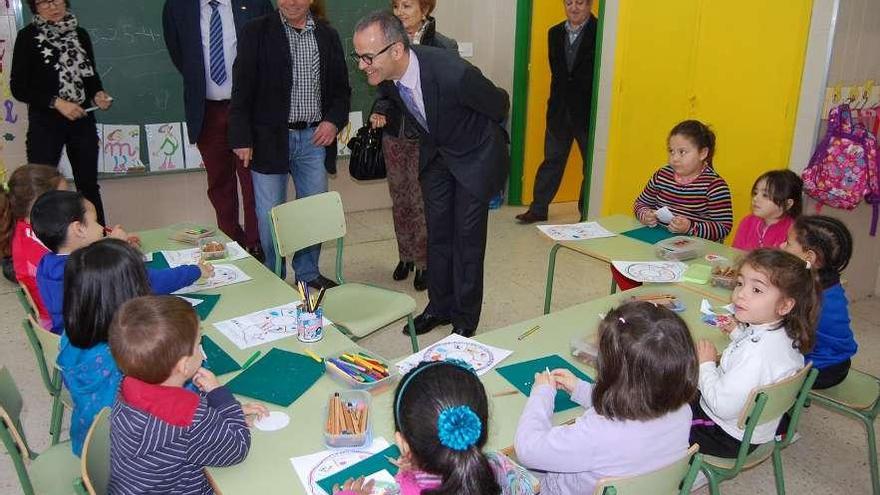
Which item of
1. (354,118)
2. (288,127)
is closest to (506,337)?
(288,127)

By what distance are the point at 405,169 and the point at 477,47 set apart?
7.03ft

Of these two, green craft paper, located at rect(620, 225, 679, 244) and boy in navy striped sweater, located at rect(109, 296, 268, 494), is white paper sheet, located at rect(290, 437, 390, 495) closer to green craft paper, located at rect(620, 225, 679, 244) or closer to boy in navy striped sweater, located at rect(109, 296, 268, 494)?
boy in navy striped sweater, located at rect(109, 296, 268, 494)

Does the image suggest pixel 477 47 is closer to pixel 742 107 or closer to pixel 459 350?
pixel 742 107

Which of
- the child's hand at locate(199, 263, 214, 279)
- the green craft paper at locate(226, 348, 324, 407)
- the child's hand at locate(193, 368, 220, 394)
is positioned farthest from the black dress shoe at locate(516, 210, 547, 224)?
the child's hand at locate(193, 368, 220, 394)

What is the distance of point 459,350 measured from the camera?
1959mm

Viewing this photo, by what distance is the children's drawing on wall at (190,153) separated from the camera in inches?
185

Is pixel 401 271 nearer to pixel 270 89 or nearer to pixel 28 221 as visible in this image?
pixel 270 89

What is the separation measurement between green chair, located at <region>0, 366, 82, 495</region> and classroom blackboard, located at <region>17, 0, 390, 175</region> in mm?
3084

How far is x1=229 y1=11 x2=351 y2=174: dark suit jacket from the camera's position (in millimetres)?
3461

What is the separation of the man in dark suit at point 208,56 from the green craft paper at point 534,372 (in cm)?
261

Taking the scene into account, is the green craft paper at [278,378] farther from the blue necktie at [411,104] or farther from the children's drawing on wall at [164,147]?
the children's drawing on wall at [164,147]

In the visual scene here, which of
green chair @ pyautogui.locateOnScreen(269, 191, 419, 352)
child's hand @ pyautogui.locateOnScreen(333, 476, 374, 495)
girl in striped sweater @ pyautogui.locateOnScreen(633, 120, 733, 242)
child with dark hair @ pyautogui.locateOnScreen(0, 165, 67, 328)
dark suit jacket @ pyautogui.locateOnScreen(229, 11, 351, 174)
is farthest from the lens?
dark suit jacket @ pyautogui.locateOnScreen(229, 11, 351, 174)

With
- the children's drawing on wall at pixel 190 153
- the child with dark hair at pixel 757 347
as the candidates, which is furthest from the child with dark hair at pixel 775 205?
the children's drawing on wall at pixel 190 153

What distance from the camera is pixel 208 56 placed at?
389cm
